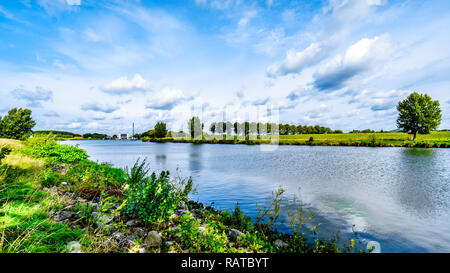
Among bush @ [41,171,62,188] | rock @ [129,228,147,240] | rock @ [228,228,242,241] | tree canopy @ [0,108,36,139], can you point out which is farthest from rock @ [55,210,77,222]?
tree canopy @ [0,108,36,139]

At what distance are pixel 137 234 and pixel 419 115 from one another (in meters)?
75.0

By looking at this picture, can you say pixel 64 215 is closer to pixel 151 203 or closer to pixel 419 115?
pixel 151 203

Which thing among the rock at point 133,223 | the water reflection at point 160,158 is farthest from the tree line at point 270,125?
the rock at point 133,223

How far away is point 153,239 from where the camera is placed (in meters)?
4.29

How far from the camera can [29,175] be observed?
25.6ft

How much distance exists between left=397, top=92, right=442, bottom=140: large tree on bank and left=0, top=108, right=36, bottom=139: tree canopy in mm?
84443

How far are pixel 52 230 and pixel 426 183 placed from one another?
760 inches

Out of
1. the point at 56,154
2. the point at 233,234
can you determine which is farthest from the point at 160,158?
the point at 233,234

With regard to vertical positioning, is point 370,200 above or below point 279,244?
below

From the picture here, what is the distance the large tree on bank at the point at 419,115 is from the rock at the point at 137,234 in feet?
245

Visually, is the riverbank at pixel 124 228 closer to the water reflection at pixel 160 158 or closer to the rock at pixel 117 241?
the rock at pixel 117 241

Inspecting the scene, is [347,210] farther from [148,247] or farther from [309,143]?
[309,143]

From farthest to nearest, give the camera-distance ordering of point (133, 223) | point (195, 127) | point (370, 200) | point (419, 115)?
point (195, 127), point (419, 115), point (370, 200), point (133, 223)

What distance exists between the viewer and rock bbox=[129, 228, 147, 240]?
4.35 meters
